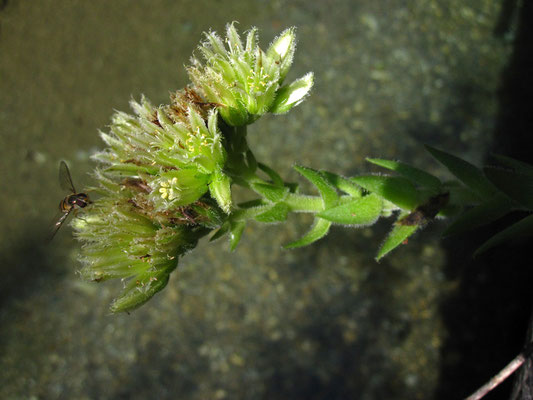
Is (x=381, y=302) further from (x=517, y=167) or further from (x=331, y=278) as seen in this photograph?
(x=517, y=167)

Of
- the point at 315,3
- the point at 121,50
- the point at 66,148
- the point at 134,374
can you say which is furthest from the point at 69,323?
the point at 315,3

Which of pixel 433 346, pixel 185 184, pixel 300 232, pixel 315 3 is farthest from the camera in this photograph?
pixel 315 3

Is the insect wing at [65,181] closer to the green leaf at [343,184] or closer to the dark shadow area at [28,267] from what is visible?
the green leaf at [343,184]

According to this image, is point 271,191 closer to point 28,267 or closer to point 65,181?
point 65,181

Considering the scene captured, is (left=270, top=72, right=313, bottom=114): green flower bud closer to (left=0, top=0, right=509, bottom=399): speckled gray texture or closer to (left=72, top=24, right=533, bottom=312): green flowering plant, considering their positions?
(left=72, top=24, right=533, bottom=312): green flowering plant

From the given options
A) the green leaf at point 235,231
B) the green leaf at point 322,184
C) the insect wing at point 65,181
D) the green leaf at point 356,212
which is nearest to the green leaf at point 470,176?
the green leaf at point 356,212

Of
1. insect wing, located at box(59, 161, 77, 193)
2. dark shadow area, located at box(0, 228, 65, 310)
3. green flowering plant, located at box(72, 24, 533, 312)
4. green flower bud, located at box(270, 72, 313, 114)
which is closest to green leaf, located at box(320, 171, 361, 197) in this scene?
green flowering plant, located at box(72, 24, 533, 312)

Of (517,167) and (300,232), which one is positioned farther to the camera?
(300,232)
